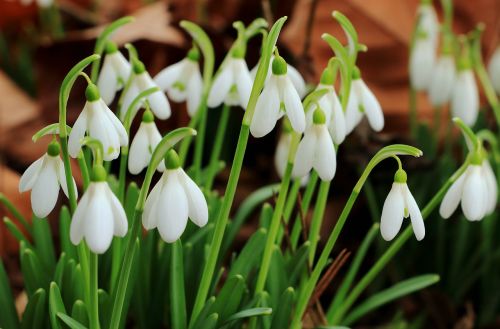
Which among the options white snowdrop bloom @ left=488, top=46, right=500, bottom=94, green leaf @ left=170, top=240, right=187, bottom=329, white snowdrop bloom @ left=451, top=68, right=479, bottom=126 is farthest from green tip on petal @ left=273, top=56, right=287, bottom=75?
white snowdrop bloom @ left=488, top=46, right=500, bottom=94

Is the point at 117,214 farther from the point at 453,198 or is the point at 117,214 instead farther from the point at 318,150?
the point at 453,198

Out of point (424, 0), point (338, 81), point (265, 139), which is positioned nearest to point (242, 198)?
point (265, 139)

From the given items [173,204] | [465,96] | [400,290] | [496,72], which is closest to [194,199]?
[173,204]

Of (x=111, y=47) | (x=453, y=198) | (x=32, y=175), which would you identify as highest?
(x=111, y=47)

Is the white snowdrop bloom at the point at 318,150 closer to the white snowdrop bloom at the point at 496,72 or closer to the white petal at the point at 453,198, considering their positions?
the white petal at the point at 453,198

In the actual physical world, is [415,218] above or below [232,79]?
below

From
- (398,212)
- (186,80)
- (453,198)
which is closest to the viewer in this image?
(398,212)

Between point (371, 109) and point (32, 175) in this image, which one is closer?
point (32, 175)

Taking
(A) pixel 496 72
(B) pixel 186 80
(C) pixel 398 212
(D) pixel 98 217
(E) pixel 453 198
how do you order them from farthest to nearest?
(A) pixel 496 72, (B) pixel 186 80, (E) pixel 453 198, (C) pixel 398 212, (D) pixel 98 217

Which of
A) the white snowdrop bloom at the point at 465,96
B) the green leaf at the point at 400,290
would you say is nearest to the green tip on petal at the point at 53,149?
the green leaf at the point at 400,290
